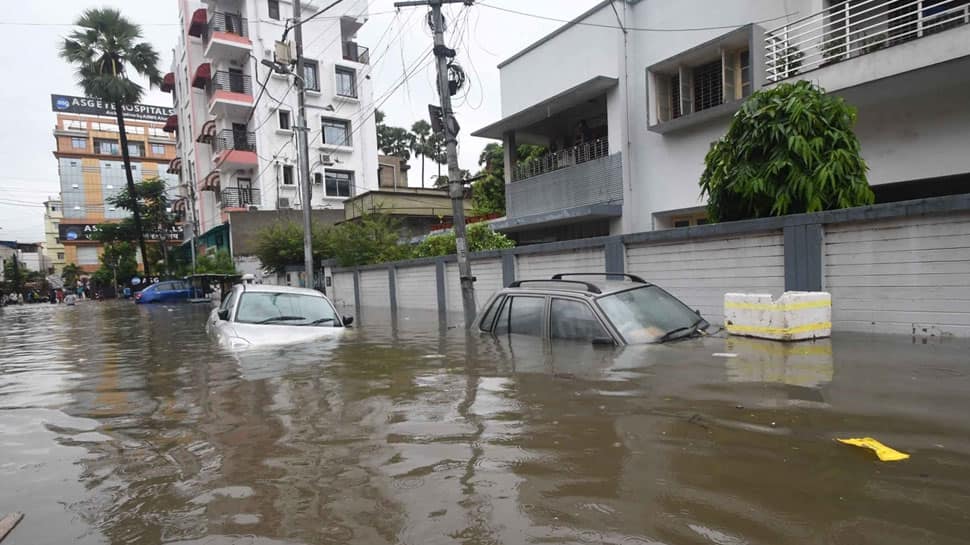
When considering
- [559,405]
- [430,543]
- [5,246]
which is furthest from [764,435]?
[5,246]

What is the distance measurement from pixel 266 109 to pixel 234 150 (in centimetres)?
366

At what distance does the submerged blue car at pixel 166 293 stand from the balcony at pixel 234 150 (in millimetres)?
8586

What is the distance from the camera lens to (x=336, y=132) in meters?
38.2

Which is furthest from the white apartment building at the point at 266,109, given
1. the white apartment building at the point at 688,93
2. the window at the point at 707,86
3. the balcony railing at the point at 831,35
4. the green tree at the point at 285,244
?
the balcony railing at the point at 831,35

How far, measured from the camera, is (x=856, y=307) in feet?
24.6

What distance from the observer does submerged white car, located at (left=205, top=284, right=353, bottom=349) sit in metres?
7.57

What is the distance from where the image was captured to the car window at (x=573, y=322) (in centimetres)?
564

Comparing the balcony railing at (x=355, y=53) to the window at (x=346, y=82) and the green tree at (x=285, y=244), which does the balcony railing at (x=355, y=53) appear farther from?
the green tree at (x=285, y=244)

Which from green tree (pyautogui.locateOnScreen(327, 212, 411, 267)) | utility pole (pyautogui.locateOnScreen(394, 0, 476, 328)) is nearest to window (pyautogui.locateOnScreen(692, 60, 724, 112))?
utility pole (pyautogui.locateOnScreen(394, 0, 476, 328))

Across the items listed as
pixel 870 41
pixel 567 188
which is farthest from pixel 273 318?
pixel 870 41

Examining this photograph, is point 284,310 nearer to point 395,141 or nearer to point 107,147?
point 395,141

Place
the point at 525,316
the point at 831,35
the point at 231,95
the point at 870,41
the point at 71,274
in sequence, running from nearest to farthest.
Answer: the point at 525,316, the point at 870,41, the point at 831,35, the point at 231,95, the point at 71,274

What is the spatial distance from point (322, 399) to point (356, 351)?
254cm

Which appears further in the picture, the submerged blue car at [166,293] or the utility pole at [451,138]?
the submerged blue car at [166,293]
